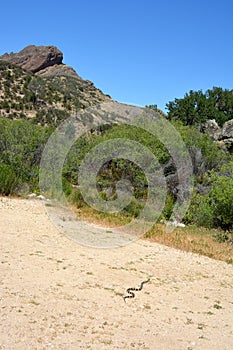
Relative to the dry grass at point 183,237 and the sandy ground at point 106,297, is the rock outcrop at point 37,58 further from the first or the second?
the sandy ground at point 106,297

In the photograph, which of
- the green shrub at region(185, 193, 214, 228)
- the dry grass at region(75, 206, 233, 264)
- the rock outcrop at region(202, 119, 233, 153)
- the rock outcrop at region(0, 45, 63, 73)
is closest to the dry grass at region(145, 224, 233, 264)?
the dry grass at region(75, 206, 233, 264)

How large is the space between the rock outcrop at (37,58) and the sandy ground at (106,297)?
58.4 metres

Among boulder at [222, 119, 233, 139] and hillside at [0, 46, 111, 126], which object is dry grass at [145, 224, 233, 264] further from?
hillside at [0, 46, 111, 126]

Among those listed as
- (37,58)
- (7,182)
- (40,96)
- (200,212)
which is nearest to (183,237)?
(200,212)

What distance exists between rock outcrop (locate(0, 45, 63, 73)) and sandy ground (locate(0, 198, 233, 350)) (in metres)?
58.4

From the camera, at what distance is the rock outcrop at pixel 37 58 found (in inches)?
2492

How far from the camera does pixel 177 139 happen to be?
16.1 metres

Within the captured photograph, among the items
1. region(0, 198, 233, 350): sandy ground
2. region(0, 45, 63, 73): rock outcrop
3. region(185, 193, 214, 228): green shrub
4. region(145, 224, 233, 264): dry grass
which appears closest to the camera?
region(0, 198, 233, 350): sandy ground

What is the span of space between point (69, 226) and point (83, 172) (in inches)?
256

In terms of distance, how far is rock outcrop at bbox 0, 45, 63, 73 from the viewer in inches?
2492

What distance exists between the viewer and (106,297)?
545 centimetres

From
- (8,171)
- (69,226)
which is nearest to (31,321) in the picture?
(69,226)

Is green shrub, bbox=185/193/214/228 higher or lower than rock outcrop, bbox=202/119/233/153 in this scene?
lower

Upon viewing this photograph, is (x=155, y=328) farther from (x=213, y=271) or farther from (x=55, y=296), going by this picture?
(x=213, y=271)
